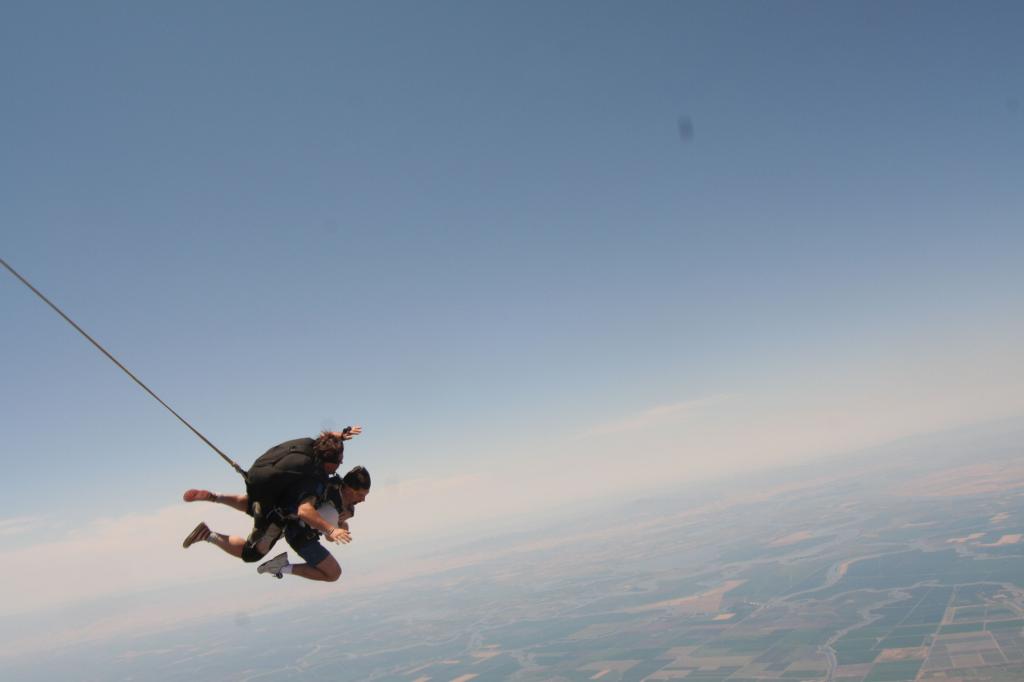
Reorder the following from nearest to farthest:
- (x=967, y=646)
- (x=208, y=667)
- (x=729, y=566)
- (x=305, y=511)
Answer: (x=305, y=511) → (x=967, y=646) → (x=729, y=566) → (x=208, y=667)

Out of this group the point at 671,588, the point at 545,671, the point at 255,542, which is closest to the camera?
the point at 255,542

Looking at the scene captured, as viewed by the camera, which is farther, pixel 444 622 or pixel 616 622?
pixel 444 622

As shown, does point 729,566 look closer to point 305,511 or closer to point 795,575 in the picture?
point 795,575

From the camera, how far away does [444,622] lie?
139500 millimetres

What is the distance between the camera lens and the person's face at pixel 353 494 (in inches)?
239

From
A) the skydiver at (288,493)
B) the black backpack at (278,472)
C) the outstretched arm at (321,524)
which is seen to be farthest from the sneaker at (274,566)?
the outstretched arm at (321,524)

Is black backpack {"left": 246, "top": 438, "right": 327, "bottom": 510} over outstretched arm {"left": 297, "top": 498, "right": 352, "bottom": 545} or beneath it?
over

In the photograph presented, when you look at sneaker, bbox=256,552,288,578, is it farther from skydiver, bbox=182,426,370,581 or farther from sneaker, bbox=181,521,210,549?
sneaker, bbox=181,521,210,549

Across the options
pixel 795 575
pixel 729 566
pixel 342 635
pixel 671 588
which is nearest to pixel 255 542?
pixel 795 575

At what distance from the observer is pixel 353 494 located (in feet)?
20.1

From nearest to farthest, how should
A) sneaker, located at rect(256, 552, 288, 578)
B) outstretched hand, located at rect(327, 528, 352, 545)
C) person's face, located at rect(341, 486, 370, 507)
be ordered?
outstretched hand, located at rect(327, 528, 352, 545), sneaker, located at rect(256, 552, 288, 578), person's face, located at rect(341, 486, 370, 507)

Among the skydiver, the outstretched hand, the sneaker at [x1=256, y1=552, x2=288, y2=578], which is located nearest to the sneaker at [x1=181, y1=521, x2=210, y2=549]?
the skydiver

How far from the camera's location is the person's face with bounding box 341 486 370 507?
6.07 meters

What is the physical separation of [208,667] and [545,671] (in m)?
122
